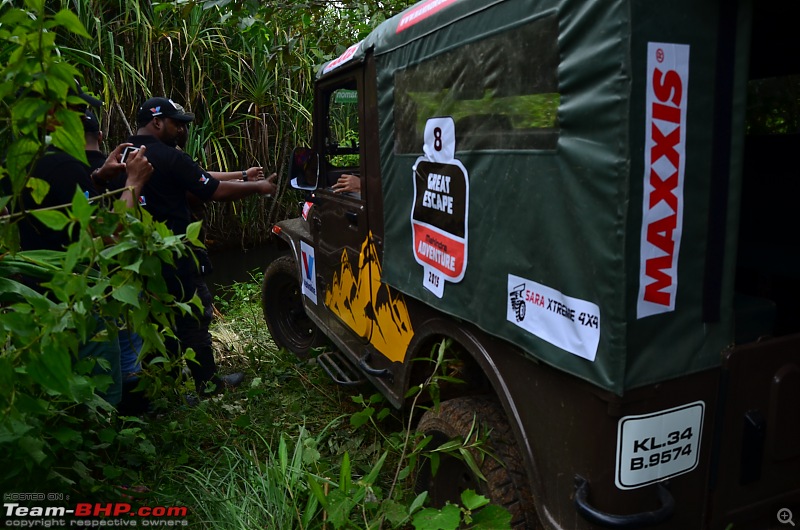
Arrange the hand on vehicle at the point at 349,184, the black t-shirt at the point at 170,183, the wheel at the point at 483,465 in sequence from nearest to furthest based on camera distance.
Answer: the wheel at the point at 483,465 < the hand on vehicle at the point at 349,184 < the black t-shirt at the point at 170,183

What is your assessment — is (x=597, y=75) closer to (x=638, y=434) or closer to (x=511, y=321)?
(x=511, y=321)

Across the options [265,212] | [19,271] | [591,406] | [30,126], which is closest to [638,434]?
[591,406]

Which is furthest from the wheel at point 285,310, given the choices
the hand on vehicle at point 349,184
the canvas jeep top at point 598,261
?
the canvas jeep top at point 598,261

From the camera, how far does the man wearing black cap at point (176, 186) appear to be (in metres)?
3.56

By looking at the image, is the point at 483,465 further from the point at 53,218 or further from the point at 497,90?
the point at 53,218

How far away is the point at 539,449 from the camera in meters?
1.80

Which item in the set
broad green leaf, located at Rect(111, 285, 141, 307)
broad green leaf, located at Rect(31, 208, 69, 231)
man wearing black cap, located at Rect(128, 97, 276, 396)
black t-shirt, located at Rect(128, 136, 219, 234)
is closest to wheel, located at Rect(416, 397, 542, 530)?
broad green leaf, located at Rect(111, 285, 141, 307)

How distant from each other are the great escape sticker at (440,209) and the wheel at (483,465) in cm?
45

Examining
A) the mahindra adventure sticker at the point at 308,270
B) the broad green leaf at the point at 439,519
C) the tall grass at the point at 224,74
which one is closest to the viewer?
the broad green leaf at the point at 439,519

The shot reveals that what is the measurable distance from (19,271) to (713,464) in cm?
208

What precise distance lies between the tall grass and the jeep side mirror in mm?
1616

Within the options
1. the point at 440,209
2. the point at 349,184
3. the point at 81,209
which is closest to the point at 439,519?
the point at 440,209

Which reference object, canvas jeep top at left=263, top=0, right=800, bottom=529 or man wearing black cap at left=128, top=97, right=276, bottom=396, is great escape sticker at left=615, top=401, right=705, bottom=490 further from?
man wearing black cap at left=128, top=97, right=276, bottom=396

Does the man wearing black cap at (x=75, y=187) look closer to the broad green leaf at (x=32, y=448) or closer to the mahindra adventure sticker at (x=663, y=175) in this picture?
the broad green leaf at (x=32, y=448)
